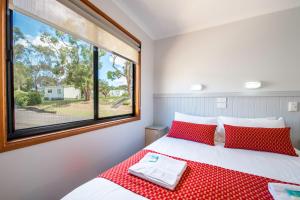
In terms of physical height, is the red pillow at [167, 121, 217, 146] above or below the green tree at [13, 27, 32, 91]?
below

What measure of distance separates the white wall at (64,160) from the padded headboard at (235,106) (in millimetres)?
772

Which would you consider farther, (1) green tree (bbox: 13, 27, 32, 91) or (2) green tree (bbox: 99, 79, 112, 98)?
(2) green tree (bbox: 99, 79, 112, 98)

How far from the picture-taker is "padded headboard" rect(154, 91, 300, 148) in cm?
185

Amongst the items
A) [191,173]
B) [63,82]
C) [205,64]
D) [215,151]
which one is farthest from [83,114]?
[205,64]

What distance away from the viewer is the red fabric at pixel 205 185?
0.83 meters

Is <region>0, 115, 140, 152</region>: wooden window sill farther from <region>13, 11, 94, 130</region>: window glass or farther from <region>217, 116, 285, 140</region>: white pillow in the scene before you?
<region>217, 116, 285, 140</region>: white pillow

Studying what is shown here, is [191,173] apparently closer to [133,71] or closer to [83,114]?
[83,114]

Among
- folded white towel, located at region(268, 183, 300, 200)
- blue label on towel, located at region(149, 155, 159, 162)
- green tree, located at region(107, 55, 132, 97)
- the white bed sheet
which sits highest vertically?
green tree, located at region(107, 55, 132, 97)

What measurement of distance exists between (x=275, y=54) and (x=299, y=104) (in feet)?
2.37

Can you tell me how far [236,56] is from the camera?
2104 millimetres

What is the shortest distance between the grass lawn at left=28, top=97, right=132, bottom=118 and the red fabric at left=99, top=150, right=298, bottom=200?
31.0 inches

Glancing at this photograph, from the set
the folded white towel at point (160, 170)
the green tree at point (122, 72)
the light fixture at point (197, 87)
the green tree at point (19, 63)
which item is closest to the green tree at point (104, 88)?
the green tree at point (122, 72)

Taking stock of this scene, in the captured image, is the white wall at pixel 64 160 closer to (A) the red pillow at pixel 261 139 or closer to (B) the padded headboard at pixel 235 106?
(B) the padded headboard at pixel 235 106

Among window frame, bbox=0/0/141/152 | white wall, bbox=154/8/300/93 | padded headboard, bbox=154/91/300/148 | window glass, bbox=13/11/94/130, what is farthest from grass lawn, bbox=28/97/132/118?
white wall, bbox=154/8/300/93
